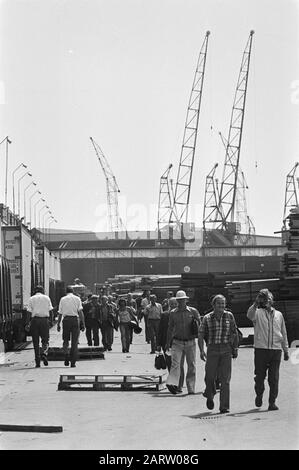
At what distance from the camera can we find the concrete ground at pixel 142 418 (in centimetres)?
1152

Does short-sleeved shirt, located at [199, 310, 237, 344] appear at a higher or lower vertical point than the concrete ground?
higher

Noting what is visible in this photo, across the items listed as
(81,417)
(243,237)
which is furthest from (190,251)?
(81,417)

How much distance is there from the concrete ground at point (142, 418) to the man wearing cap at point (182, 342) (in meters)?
0.23

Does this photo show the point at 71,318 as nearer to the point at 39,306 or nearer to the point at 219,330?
the point at 39,306

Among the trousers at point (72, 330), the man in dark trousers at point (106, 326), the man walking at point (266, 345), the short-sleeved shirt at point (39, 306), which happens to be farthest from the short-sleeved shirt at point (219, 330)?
the man in dark trousers at point (106, 326)

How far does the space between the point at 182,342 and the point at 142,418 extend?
12.0 ft

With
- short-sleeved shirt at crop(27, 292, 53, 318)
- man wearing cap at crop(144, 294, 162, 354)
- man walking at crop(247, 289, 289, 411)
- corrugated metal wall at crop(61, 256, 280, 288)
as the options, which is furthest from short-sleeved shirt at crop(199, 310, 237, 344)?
corrugated metal wall at crop(61, 256, 280, 288)

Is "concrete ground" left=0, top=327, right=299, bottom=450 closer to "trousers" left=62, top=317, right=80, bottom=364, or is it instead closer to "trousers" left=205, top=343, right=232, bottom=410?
"trousers" left=205, top=343, right=232, bottom=410

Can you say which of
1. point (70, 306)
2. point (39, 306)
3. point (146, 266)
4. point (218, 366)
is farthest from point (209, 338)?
point (146, 266)

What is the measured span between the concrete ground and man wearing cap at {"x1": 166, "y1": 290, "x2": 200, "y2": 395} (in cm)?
23

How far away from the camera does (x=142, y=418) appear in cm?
1395

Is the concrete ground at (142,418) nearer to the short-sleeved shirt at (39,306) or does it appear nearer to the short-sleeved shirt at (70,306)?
the short-sleeved shirt at (39,306)

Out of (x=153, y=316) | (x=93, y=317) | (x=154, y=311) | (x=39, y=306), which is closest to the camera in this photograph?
(x=39, y=306)

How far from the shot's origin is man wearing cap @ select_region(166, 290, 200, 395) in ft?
57.0
